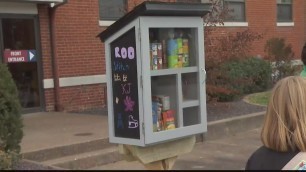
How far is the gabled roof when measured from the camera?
413 centimetres

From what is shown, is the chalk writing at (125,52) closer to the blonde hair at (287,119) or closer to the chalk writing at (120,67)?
the chalk writing at (120,67)

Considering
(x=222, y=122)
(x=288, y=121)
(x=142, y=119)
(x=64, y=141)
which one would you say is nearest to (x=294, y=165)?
(x=288, y=121)

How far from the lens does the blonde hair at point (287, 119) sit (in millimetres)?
2207

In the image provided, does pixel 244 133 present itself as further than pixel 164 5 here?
Yes

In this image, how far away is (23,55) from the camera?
34.9 feet

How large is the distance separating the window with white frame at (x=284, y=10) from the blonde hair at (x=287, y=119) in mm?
17449

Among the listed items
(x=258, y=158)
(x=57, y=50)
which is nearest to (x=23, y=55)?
(x=57, y=50)

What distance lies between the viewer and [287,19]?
64.1 feet

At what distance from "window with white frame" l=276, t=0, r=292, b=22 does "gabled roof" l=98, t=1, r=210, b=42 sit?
Answer: 1530cm

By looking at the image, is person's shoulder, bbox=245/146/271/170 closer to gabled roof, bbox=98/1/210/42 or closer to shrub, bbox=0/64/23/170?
gabled roof, bbox=98/1/210/42

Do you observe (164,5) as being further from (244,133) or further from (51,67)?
(51,67)

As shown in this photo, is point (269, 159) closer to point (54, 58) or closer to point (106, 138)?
point (106, 138)

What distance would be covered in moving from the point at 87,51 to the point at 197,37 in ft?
24.3

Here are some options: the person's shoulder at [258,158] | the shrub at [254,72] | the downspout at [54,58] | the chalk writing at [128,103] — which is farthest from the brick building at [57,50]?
the person's shoulder at [258,158]
